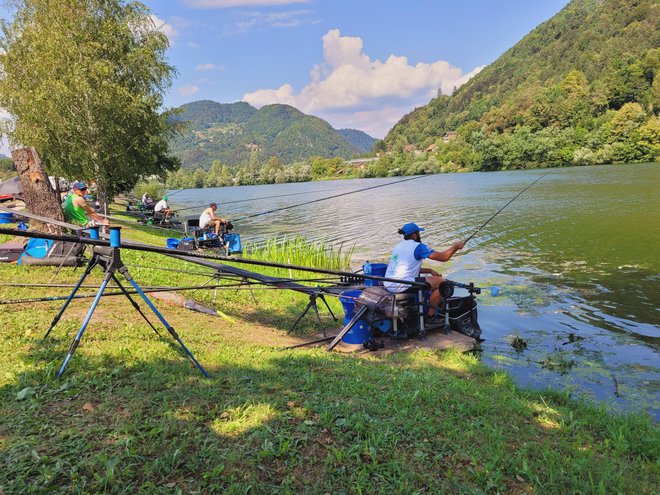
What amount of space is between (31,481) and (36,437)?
51 centimetres

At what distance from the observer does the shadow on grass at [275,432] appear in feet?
9.45

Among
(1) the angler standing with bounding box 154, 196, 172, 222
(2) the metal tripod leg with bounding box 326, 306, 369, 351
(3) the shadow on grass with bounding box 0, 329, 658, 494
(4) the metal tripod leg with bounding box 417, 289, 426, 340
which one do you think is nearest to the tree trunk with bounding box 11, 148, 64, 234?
(3) the shadow on grass with bounding box 0, 329, 658, 494

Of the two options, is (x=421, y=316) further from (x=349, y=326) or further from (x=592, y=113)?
(x=592, y=113)

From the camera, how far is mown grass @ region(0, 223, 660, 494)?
2.90 meters

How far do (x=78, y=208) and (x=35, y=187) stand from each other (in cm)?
107

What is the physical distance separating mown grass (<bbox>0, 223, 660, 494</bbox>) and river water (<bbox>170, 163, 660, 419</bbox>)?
1917 millimetres

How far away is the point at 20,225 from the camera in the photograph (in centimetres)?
1230

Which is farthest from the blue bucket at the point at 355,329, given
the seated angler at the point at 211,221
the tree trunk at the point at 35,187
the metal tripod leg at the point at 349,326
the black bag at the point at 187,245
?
the seated angler at the point at 211,221

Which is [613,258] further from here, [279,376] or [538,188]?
[538,188]

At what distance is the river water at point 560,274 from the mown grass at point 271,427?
1917 mm

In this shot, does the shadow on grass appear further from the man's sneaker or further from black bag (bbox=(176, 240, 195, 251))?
black bag (bbox=(176, 240, 195, 251))

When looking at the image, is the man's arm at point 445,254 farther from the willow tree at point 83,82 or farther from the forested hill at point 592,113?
the forested hill at point 592,113

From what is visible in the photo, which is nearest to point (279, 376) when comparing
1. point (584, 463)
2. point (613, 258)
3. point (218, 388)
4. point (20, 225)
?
point (218, 388)

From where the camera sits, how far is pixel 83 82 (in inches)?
672
